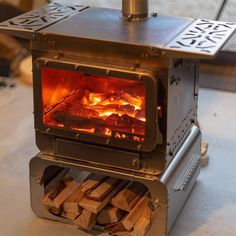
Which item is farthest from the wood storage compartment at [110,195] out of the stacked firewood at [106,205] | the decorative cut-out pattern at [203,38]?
the decorative cut-out pattern at [203,38]

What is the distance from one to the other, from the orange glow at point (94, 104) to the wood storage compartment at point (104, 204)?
0.66 ft

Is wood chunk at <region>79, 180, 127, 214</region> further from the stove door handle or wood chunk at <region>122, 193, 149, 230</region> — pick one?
the stove door handle

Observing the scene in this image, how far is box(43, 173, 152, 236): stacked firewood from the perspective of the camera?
1.68 m

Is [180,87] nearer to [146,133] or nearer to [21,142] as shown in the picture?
[146,133]

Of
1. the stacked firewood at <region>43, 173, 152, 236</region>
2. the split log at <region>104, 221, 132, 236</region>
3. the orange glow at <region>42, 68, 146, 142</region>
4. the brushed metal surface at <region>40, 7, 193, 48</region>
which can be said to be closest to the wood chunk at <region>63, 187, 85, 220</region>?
the stacked firewood at <region>43, 173, 152, 236</region>

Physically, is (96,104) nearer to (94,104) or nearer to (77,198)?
(94,104)

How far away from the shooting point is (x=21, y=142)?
2.27 metres

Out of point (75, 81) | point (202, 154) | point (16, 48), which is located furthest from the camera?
point (16, 48)

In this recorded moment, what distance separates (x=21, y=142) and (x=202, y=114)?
80cm

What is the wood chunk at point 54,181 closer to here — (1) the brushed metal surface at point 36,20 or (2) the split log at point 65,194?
(2) the split log at point 65,194

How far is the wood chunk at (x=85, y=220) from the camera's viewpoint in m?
1.70

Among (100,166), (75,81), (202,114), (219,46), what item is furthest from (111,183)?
(202,114)

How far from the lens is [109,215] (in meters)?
1.72

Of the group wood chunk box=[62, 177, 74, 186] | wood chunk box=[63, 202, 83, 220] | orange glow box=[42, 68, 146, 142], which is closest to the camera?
orange glow box=[42, 68, 146, 142]
